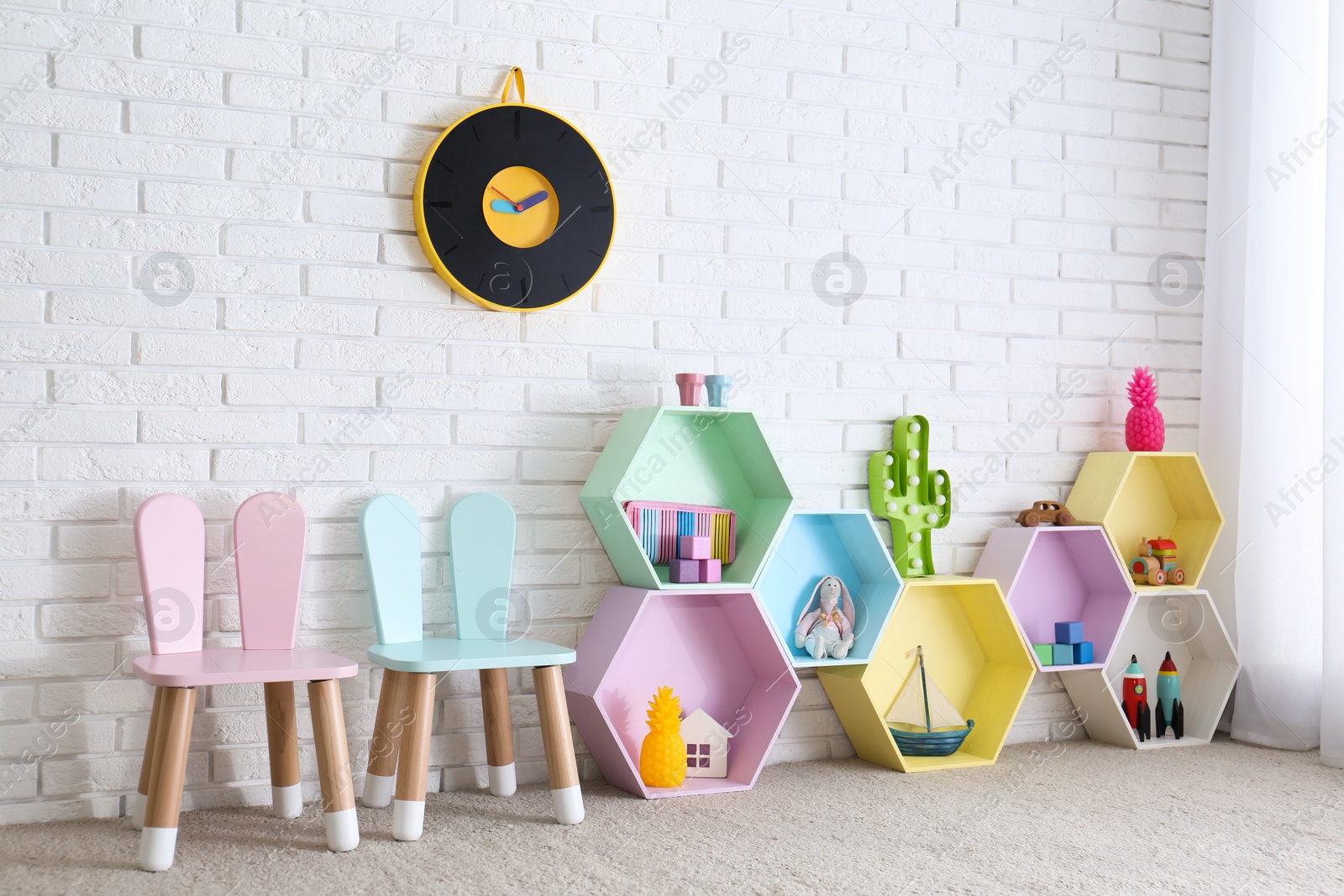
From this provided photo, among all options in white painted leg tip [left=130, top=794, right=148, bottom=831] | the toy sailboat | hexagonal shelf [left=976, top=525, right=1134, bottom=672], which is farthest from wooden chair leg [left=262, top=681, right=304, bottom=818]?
hexagonal shelf [left=976, top=525, right=1134, bottom=672]

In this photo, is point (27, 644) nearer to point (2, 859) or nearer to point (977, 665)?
point (2, 859)

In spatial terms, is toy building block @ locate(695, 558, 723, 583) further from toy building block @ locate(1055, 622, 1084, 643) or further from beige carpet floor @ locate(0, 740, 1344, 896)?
toy building block @ locate(1055, 622, 1084, 643)

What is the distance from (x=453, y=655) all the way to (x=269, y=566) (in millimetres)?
403

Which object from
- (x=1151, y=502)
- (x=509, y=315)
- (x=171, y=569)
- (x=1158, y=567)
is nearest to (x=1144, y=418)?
(x=1151, y=502)

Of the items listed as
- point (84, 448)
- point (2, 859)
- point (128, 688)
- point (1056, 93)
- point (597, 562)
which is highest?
point (1056, 93)

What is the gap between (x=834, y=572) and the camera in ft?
8.16

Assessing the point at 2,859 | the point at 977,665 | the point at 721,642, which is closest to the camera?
the point at 2,859

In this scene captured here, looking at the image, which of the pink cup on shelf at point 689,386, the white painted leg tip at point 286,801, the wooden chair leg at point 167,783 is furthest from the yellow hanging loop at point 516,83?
the white painted leg tip at point 286,801

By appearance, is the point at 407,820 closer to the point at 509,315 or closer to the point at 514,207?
the point at 509,315

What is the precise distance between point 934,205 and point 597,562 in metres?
1.18

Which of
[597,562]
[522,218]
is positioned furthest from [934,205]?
[597,562]

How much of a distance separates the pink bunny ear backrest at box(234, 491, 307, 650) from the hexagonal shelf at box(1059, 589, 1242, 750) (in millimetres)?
1780

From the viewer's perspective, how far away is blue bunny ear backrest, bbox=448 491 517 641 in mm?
2139

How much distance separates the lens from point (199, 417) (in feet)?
6.68
